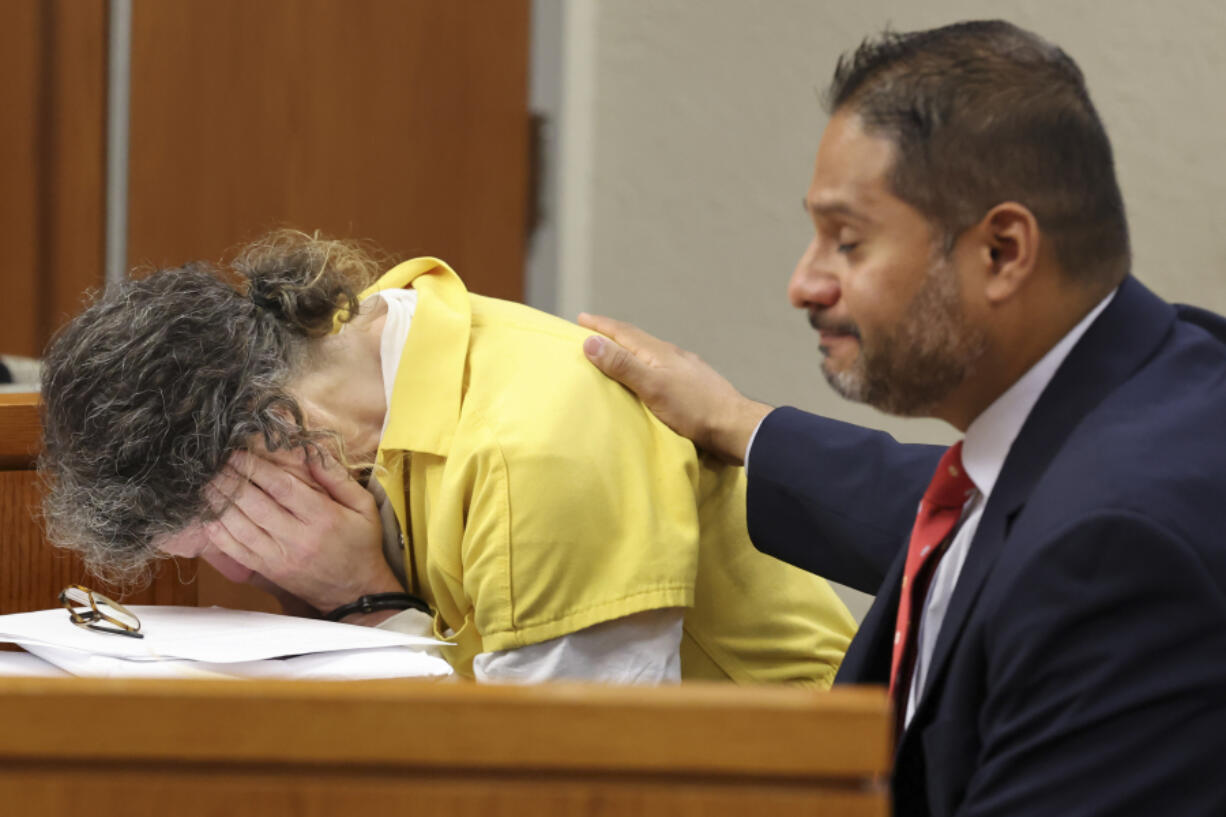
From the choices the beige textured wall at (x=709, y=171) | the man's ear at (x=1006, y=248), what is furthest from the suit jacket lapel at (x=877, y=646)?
the beige textured wall at (x=709, y=171)

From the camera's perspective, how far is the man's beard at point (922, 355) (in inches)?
32.3

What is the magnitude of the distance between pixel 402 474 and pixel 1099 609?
0.68 meters

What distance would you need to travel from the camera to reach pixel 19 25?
2434mm

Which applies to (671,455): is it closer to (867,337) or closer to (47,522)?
(867,337)

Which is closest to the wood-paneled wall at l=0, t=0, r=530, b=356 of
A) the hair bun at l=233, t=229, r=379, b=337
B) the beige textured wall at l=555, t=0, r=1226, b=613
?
the beige textured wall at l=555, t=0, r=1226, b=613

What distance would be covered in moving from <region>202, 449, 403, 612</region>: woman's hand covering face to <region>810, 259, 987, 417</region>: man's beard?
517 millimetres

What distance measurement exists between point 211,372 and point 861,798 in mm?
808

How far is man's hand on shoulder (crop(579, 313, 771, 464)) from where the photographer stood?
128 cm

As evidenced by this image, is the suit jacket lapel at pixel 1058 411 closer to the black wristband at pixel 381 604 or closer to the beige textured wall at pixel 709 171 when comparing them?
the black wristband at pixel 381 604

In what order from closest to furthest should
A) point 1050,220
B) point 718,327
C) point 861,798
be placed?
point 861,798 < point 1050,220 < point 718,327

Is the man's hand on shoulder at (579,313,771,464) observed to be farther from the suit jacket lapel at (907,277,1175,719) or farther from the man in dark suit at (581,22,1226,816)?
the suit jacket lapel at (907,277,1175,719)

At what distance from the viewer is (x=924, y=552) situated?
919 millimetres

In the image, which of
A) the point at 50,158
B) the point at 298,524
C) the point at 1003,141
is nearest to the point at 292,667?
the point at 298,524

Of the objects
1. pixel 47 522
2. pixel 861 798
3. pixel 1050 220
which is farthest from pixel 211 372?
pixel 861 798
